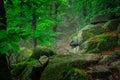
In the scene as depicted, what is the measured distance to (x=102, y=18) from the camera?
1669 centimetres

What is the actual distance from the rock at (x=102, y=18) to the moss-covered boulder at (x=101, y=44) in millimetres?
2727

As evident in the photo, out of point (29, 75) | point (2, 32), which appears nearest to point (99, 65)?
point (29, 75)

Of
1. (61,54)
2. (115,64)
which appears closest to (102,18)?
(61,54)

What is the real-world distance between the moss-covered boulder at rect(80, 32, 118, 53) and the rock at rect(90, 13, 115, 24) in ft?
8.95

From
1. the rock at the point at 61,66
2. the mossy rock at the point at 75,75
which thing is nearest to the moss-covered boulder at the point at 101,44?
the rock at the point at 61,66

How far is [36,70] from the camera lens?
1066 centimetres

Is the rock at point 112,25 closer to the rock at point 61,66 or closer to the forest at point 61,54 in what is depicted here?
the forest at point 61,54

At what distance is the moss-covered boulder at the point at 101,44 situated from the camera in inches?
510

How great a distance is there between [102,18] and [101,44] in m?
4.15

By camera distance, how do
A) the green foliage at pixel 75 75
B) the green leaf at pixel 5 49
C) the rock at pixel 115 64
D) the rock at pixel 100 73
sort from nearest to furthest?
the green leaf at pixel 5 49 → the green foliage at pixel 75 75 → the rock at pixel 100 73 → the rock at pixel 115 64

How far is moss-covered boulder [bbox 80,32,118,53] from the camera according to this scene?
12945mm

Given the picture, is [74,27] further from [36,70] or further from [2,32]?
[2,32]

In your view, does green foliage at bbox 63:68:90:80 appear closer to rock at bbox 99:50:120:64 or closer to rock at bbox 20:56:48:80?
rock at bbox 99:50:120:64

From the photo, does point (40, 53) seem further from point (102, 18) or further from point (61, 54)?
point (102, 18)
